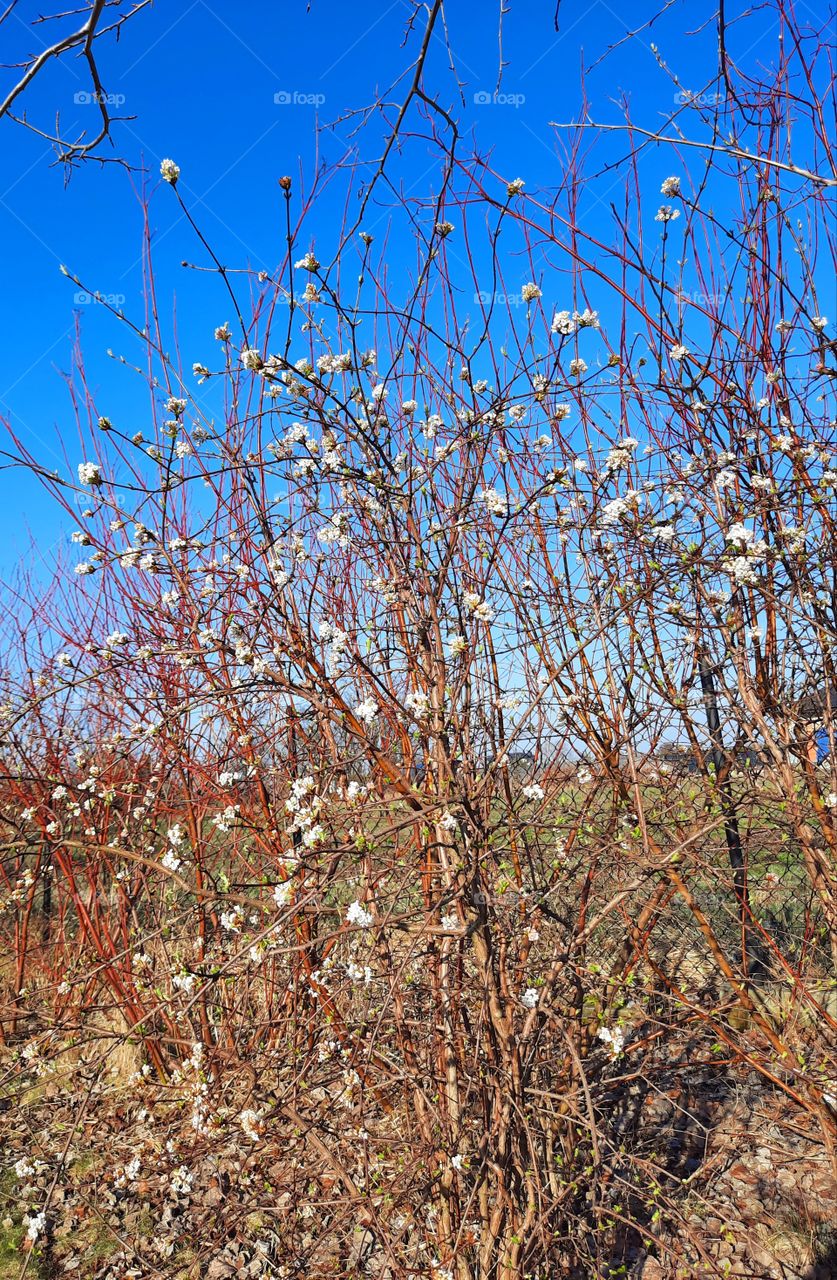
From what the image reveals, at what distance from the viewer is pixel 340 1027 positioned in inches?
97.6

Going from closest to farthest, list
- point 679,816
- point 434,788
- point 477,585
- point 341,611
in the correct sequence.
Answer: point 434,788 < point 477,585 < point 679,816 < point 341,611

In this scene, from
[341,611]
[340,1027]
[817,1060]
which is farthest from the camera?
[341,611]

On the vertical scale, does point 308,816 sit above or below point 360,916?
above

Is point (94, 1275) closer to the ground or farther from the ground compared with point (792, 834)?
closer to the ground

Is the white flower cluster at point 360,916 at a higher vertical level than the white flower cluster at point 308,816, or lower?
lower

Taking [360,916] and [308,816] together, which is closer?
[360,916]

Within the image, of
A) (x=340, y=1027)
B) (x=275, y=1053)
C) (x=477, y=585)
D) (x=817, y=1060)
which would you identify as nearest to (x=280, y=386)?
(x=477, y=585)

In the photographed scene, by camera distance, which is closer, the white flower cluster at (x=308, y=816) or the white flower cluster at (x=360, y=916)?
the white flower cluster at (x=360, y=916)

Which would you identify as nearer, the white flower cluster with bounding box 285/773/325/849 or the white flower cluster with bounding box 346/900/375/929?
the white flower cluster with bounding box 346/900/375/929

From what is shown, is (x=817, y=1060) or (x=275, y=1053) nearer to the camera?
(x=275, y=1053)

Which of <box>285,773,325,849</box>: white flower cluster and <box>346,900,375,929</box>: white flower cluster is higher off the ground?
<box>285,773,325,849</box>: white flower cluster

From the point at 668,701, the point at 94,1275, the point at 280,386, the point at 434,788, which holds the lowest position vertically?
the point at 94,1275

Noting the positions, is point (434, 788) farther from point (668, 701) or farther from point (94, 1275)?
point (94, 1275)

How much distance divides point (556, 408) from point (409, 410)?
575mm
